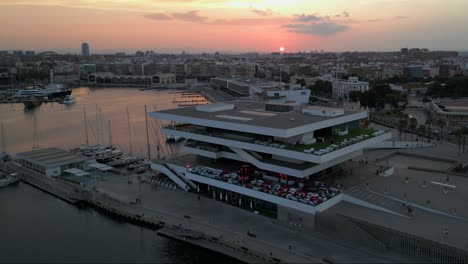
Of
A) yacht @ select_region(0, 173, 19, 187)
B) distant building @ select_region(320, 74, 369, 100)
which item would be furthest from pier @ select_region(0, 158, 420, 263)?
distant building @ select_region(320, 74, 369, 100)

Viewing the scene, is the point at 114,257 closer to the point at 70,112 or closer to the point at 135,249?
the point at 135,249

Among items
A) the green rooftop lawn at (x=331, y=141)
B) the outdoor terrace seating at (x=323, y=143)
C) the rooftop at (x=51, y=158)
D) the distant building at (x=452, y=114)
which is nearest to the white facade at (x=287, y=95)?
the distant building at (x=452, y=114)

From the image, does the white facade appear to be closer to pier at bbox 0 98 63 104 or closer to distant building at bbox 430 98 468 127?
distant building at bbox 430 98 468 127

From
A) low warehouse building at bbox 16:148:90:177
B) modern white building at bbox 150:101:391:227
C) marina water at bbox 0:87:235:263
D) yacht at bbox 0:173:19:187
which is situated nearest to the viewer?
marina water at bbox 0:87:235:263

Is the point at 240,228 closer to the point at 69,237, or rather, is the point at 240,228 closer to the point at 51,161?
the point at 69,237

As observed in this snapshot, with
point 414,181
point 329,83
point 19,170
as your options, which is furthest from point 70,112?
point 414,181

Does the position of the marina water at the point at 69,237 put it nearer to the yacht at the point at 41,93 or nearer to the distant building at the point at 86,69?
the yacht at the point at 41,93
